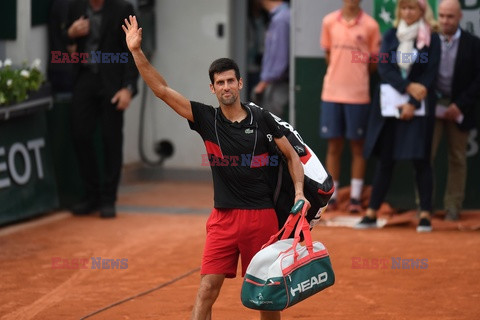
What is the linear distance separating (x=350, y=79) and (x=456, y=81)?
1.15 metres

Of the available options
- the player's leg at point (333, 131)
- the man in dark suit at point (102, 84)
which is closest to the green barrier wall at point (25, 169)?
the man in dark suit at point (102, 84)

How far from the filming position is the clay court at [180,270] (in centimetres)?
773

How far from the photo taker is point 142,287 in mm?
8508

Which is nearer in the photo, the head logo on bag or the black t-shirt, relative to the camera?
the head logo on bag

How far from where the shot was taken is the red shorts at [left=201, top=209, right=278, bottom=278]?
247 inches

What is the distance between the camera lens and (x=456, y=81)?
10.9 metres

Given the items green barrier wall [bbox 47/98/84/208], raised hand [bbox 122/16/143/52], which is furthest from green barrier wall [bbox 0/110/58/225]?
raised hand [bbox 122/16/143/52]

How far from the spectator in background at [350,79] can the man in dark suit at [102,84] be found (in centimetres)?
215

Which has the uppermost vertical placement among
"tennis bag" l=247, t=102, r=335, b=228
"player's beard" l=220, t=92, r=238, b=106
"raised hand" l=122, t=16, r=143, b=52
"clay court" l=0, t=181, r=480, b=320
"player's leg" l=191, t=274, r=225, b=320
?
"raised hand" l=122, t=16, r=143, b=52

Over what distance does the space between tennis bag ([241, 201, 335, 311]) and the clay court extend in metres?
1.56

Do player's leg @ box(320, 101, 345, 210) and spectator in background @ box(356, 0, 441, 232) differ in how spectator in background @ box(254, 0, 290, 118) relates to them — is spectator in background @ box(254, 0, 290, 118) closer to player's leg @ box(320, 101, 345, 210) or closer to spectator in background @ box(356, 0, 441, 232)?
player's leg @ box(320, 101, 345, 210)

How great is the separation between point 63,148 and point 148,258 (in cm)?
289

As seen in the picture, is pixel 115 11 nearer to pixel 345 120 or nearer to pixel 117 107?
pixel 117 107

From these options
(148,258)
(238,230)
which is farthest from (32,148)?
(238,230)
